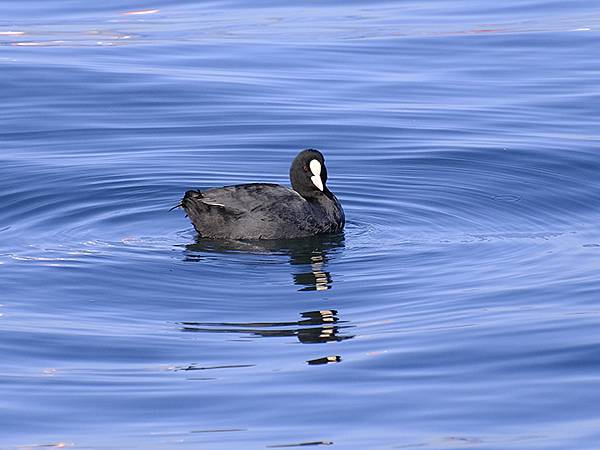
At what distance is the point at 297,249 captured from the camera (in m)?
11.9

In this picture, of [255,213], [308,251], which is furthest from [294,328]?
[255,213]

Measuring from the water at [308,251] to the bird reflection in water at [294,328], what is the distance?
0.09 ft

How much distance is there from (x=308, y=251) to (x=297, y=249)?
0.11m

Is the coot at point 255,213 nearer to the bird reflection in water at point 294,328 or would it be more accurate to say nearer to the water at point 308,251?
the water at point 308,251

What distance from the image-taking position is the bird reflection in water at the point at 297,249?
36.6ft

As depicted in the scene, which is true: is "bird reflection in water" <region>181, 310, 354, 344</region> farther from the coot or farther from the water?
the coot

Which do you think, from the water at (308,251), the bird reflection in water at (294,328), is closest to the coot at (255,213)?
the water at (308,251)

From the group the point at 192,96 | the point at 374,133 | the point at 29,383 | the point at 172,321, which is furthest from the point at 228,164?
the point at 29,383

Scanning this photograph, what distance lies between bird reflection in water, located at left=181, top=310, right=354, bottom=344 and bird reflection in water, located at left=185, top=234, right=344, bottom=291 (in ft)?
4.33

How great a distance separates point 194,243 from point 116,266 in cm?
109

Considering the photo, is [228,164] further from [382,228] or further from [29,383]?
[29,383]

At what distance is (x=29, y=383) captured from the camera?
827 centimetres

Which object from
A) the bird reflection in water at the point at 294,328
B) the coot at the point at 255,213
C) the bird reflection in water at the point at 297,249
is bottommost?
the bird reflection in water at the point at 294,328

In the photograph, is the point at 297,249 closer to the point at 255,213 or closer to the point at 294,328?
the point at 255,213
